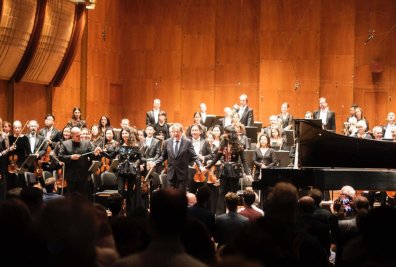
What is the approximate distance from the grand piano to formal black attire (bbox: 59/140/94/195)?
3280mm

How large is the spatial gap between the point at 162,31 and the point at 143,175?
710cm

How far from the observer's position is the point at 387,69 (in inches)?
680

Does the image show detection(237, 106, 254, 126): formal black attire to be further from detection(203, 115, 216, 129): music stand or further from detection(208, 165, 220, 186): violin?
detection(208, 165, 220, 186): violin

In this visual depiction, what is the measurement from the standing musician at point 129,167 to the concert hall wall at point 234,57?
205 inches

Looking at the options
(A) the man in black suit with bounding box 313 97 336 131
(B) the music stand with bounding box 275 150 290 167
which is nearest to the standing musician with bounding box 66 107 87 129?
(B) the music stand with bounding box 275 150 290 167

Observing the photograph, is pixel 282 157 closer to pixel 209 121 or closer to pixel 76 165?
pixel 209 121

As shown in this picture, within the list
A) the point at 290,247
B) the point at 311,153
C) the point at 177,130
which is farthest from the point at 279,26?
the point at 290,247

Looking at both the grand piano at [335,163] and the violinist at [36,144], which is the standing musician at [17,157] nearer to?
the violinist at [36,144]

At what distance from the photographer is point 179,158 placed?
11078mm

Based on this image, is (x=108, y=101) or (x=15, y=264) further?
(x=108, y=101)

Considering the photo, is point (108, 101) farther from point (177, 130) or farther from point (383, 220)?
point (383, 220)

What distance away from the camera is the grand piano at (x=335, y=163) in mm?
8406

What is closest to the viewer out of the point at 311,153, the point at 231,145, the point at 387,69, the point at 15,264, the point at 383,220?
the point at 15,264

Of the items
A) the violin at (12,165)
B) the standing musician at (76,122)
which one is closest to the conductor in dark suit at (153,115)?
the standing musician at (76,122)
